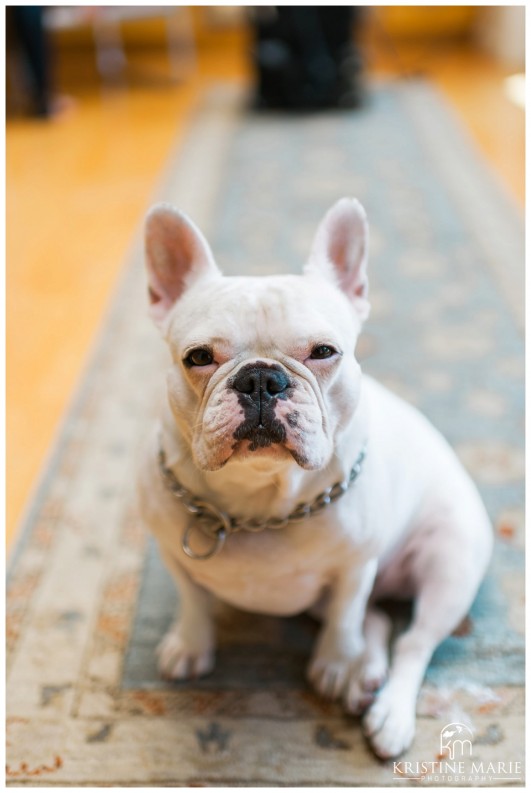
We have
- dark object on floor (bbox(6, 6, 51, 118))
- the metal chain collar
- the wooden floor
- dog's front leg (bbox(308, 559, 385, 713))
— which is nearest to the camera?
the metal chain collar

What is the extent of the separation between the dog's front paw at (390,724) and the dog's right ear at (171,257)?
25.2 inches

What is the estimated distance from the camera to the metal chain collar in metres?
1.02

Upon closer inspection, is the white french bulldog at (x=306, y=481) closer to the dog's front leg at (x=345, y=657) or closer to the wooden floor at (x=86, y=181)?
the dog's front leg at (x=345, y=657)

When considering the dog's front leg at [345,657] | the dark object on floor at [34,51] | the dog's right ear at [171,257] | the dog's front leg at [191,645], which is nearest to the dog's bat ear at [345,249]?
the dog's right ear at [171,257]

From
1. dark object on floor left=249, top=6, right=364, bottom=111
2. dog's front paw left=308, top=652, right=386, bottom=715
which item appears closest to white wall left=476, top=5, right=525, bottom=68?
dark object on floor left=249, top=6, right=364, bottom=111

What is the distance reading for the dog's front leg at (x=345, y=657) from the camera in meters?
1.15

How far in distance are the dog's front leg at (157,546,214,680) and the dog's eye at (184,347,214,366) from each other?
414mm

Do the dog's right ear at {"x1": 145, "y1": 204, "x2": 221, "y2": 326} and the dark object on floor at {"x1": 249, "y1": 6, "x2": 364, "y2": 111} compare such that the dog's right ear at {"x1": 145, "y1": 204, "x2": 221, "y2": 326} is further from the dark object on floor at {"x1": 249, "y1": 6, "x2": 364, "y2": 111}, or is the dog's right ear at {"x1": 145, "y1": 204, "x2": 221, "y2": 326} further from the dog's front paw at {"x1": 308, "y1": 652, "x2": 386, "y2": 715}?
the dark object on floor at {"x1": 249, "y1": 6, "x2": 364, "y2": 111}

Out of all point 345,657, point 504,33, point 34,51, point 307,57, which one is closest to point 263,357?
point 345,657

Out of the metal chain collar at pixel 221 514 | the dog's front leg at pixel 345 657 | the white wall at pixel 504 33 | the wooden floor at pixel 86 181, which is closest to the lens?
the metal chain collar at pixel 221 514

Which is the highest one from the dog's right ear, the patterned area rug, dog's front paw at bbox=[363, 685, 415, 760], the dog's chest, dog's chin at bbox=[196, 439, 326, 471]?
the dog's right ear

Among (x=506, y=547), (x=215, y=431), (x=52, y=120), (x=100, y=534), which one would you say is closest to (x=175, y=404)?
(x=215, y=431)

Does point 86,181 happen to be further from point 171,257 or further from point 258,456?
point 258,456

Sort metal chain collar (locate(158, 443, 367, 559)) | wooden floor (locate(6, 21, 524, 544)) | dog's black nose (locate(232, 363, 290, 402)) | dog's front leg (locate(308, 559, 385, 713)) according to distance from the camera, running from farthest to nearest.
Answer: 1. wooden floor (locate(6, 21, 524, 544))
2. dog's front leg (locate(308, 559, 385, 713))
3. metal chain collar (locate(158, 443, 367, 559))
4. dog's black nose (locate(232, 363, 290, 402))
